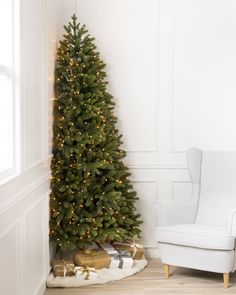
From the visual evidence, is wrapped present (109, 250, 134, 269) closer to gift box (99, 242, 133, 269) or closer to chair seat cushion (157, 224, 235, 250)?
gift box (99, 242, 133, 269)

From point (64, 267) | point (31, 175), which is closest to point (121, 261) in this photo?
point (64, 267)

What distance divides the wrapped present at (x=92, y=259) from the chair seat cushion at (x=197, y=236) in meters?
0.48

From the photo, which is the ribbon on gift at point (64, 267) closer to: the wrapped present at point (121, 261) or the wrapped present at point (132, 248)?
the wrapped present at point (121, 261)

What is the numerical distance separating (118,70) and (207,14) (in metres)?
0.96

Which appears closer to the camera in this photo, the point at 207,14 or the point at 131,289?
the point at 131,289

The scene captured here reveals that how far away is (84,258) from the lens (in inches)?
180

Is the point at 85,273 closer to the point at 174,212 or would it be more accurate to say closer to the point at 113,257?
the point at 113,257

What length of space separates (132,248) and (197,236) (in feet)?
2.51

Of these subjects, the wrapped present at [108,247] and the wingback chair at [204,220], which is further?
the wrapped present at [108,247]

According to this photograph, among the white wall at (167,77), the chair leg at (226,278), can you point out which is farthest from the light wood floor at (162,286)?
the white wall at (167,77)

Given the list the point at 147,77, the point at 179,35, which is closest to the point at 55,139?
the point at 147,77

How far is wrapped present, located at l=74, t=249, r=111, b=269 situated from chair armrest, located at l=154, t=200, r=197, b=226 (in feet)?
1.75

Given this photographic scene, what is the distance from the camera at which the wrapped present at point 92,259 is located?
4535 mm

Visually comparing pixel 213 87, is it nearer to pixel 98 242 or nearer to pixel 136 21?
pixel 136 21
